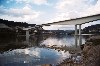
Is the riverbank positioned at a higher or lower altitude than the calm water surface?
higher

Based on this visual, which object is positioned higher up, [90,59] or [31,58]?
[90,59]

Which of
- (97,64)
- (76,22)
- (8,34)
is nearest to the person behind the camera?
(97,64)

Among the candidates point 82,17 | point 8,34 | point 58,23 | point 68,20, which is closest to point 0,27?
point 8,34

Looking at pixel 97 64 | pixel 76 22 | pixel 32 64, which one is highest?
pixel 76 22

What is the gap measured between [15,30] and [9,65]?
56965 millimetres

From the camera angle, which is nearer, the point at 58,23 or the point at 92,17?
the point at 92,17

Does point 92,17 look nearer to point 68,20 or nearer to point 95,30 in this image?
point 68,20

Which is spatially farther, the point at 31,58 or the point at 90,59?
the point at 31,58

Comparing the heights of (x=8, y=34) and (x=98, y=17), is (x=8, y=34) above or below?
below

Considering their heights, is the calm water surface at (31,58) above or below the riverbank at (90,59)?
below

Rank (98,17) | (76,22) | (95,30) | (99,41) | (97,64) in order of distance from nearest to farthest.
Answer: (97,64)
(99,41)
(98,17)
(76,22)
(95,30)

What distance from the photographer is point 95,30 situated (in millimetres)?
57094

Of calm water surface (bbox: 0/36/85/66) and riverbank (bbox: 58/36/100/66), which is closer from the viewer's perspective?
riverbank (bbox: 58/36/100/66)

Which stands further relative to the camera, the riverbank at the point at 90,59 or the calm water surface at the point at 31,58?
the calm water surface at the point at 31,58
